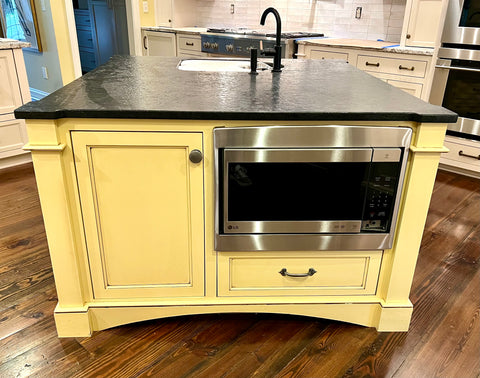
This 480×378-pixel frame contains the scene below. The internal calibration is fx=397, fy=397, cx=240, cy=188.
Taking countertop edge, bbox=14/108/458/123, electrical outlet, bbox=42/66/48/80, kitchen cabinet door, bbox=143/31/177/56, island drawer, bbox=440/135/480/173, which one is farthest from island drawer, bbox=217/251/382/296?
electrical outlet, bbox=42/66/48/80

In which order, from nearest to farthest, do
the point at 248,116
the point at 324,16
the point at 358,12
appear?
the point at 248,116
the point at 358,12
the point at 324,16

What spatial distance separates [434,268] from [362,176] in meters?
1.02

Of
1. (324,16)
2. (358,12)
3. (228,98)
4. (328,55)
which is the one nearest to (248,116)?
(228,98)

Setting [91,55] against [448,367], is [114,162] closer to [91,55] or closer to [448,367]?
[448,367]

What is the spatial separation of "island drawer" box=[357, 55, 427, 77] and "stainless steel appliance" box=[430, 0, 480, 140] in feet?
0.45

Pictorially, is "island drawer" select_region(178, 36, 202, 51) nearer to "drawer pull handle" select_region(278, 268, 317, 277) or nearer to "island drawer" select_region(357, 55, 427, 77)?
"island drawer" select_region(357, 55, 427, 77)

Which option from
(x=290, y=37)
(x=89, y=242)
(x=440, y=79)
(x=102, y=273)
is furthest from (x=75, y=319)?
(x=290, y=37)

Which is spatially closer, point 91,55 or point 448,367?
point 448,367

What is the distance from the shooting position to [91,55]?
20.5 feet

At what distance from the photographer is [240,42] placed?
416 cm

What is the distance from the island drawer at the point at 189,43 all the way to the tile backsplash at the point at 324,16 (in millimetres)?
726

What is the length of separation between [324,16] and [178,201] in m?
3.62

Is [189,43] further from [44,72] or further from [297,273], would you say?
[297,273]

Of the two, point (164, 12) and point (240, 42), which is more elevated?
point (164, 12)
